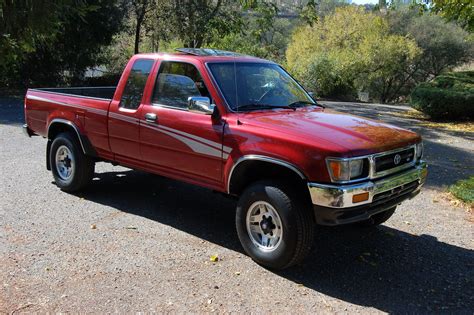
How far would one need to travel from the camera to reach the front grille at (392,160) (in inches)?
162

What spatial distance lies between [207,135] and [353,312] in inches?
83.1

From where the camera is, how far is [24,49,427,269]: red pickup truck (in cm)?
397

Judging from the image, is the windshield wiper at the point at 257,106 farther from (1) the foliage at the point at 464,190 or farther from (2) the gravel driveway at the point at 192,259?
(1) the foliage at the point at 464,190

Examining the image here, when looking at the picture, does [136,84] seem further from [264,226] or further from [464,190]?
[464,190]

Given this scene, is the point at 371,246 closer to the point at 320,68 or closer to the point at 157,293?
the point at 157,293

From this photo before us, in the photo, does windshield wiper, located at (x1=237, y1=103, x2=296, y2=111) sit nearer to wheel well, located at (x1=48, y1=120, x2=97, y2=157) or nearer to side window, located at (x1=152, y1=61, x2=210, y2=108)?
side window, located at (x1=152, y1=61, x2=210, y2=108)

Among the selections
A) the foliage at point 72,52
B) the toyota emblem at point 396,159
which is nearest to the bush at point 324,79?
the foliage at point 72,52

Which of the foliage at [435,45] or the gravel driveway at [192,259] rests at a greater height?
the foliage at [435,45]

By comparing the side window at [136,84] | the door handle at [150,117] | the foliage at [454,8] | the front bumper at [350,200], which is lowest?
the front bumper at [350,200]

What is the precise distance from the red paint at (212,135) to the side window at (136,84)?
0.08 m

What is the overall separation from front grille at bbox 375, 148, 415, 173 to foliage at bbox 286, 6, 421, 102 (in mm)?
23815

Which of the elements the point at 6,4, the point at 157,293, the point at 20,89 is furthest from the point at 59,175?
the point at 20,89

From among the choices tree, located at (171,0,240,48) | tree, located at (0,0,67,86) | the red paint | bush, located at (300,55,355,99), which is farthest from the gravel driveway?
bush, located at (300,55,355,99)

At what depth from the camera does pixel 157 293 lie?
384 centimetres
